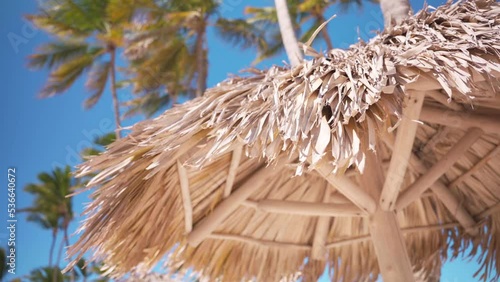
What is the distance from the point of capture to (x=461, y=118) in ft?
10.0

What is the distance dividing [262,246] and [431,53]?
2214 mm

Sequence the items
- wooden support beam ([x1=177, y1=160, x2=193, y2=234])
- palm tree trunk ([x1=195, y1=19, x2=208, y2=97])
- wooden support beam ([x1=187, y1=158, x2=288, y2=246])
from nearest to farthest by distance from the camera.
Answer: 1. wooden support beam ([x1=177, y1=160, x2=193, y2=234])
2. wooden support beam ([x1=187, y1=158, x2=288, y2=246])
3. palm tree trunk ([x1=195, y1=19, x2=208, y2=97])

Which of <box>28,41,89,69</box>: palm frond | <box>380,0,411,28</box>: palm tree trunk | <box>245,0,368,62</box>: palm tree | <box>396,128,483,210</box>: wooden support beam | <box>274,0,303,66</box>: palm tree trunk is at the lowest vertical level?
<box>396,128,483,210</box>: wooden support beam

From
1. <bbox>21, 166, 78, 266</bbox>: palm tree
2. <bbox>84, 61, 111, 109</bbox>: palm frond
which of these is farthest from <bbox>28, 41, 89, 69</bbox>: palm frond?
<bbox>21, 166, 78, 266</bbox>: palm tree

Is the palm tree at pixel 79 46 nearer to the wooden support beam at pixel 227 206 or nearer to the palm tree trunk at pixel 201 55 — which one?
the palm tree trunk at pixel 201 55

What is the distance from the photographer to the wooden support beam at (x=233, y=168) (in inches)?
118

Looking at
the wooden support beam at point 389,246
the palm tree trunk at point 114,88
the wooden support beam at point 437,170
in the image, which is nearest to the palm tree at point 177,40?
the palm tree trunk at point 114,88

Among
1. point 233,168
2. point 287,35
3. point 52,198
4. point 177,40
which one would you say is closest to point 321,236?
point 233,168

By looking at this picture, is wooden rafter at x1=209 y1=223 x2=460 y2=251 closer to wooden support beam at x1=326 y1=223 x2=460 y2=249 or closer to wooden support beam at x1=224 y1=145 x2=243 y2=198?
wooden support beam at x1=326 y1=223 x2=460 y2=249

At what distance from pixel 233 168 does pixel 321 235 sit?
48.6 inches

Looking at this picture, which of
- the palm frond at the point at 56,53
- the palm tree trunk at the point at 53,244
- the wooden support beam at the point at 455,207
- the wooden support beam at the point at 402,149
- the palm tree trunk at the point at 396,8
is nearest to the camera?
the wooden support beam at the point at 402,149

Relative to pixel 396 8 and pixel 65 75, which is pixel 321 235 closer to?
pixel 396 8

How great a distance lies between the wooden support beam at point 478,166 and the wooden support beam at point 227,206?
4.80 feet

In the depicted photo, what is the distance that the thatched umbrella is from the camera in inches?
89.0
